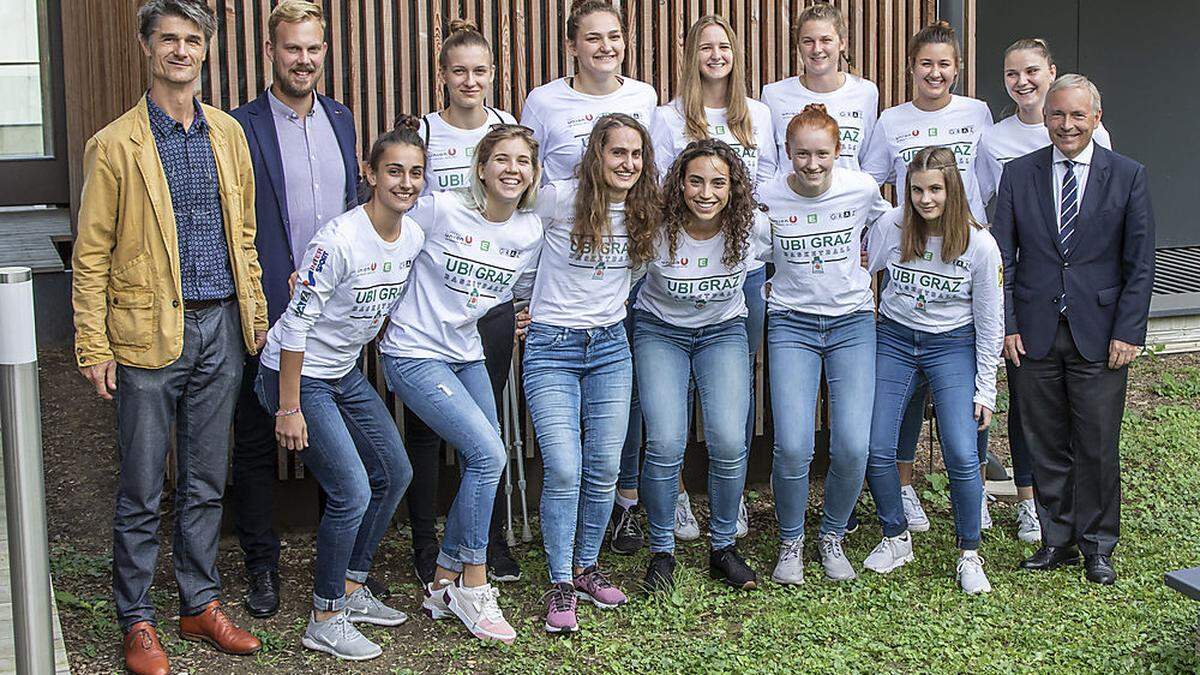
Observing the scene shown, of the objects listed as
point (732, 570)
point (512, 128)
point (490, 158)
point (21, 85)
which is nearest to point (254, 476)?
point (490, 158)

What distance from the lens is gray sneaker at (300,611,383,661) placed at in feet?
16.3

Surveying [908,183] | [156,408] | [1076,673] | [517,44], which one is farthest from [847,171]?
[156,408]

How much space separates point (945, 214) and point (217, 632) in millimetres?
2943

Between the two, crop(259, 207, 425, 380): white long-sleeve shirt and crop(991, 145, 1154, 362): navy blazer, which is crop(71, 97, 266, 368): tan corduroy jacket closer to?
crop(259, 207, 425, 380): white long-sleeve shirt

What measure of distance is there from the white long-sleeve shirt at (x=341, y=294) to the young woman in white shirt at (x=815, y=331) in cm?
146

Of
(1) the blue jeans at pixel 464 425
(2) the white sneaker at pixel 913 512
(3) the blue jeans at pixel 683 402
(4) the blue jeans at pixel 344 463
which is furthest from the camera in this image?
(2) the white sneaker at pixel 913 512

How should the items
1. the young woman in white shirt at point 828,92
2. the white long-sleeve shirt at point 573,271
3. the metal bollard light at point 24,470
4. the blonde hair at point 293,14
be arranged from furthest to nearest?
the young woman in white shirt at point 828,92, the white long-sleeve shirt at point 573,271, the blonde hair at point 293,14, the metal bollard light at point 24,470

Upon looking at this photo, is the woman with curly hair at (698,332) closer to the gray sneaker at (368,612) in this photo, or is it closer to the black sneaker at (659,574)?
the black sneaker at (659,574)

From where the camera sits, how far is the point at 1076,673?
485 centimetres

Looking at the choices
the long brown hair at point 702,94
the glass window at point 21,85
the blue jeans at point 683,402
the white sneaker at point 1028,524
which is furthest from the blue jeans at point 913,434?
the glass window at point 21,85

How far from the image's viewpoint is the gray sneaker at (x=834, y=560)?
18.7ft

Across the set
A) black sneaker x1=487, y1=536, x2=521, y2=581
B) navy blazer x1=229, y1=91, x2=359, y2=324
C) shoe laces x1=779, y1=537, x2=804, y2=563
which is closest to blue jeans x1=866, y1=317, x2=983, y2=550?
shoe laces x1=779, y1=537, x2=804, y2=563

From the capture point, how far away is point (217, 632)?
16.3ft

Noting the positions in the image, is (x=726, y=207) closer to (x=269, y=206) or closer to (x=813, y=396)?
(x=813, y=396)
